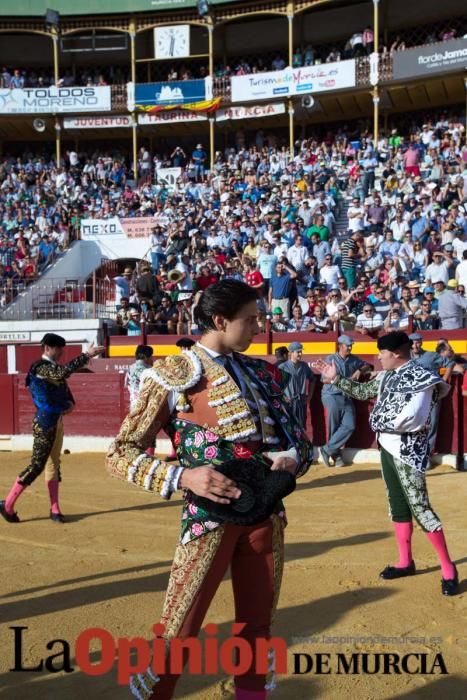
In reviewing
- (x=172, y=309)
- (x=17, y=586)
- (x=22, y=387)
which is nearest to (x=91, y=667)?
(x=17, y=586)

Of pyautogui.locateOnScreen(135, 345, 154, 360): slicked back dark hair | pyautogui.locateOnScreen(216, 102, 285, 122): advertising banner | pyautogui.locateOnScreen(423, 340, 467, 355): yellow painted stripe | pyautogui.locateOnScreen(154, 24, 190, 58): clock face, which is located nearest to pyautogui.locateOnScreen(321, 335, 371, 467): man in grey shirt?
pyautogui.locateOnScreen(135, 345, 154, 360): slicked back dark hair

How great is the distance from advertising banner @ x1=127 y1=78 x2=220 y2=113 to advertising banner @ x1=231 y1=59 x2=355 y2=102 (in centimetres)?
89

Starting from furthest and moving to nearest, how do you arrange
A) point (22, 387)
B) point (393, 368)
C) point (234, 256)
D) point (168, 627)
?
1. point (234, 256)
2. point (22, 387)
3. point (393, 368)
4. point (168, 627)

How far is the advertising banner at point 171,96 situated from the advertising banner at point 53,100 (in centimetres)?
97

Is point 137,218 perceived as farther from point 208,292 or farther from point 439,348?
point 208,292

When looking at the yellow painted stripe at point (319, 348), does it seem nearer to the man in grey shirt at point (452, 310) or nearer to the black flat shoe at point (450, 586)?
the man in grey shirt at point (452, 310)

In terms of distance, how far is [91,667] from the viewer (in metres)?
3.21

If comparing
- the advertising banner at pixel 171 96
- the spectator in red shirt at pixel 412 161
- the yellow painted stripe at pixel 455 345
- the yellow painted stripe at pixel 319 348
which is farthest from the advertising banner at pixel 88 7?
the yellow painted stripe at pixel 455 345

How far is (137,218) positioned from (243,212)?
3.25 metres

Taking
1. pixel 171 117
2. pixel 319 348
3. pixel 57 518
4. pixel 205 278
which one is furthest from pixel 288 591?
pixel 171 117

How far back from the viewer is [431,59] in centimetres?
2095

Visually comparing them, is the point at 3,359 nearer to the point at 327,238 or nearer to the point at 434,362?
the point at 327,238

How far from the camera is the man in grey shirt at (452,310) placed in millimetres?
11008

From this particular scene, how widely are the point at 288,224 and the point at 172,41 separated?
40.7 feet
